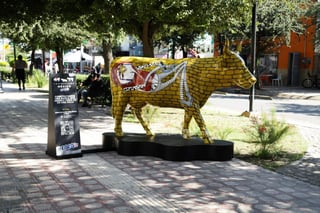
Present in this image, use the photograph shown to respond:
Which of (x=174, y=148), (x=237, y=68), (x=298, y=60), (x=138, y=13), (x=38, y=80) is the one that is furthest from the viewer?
(x=298, y=60)

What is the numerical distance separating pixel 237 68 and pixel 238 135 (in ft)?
9.88

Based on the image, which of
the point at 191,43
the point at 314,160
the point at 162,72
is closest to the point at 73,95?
the point at 162,72

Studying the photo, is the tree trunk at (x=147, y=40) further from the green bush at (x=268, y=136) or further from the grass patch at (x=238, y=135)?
the green bush at (x=268, y=136)

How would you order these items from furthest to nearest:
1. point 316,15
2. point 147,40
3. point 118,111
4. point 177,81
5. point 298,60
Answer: point 298,60 → point 316,15 → point 147,40 → point 118,111 → point 177,81

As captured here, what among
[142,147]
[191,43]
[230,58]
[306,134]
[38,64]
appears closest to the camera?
[230,58]

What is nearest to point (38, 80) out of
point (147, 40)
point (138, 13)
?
point (147, 40)

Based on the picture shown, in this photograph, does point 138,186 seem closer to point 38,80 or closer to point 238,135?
point 238,135

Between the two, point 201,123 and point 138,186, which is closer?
point 138,186

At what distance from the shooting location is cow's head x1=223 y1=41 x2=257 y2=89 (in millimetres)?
6473

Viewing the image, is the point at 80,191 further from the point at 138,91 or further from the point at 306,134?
the point at 306,134

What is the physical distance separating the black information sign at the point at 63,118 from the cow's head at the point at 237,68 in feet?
8.88

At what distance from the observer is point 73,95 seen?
22.3 ft

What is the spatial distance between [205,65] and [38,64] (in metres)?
37.9

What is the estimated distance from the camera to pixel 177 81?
22.1ft
